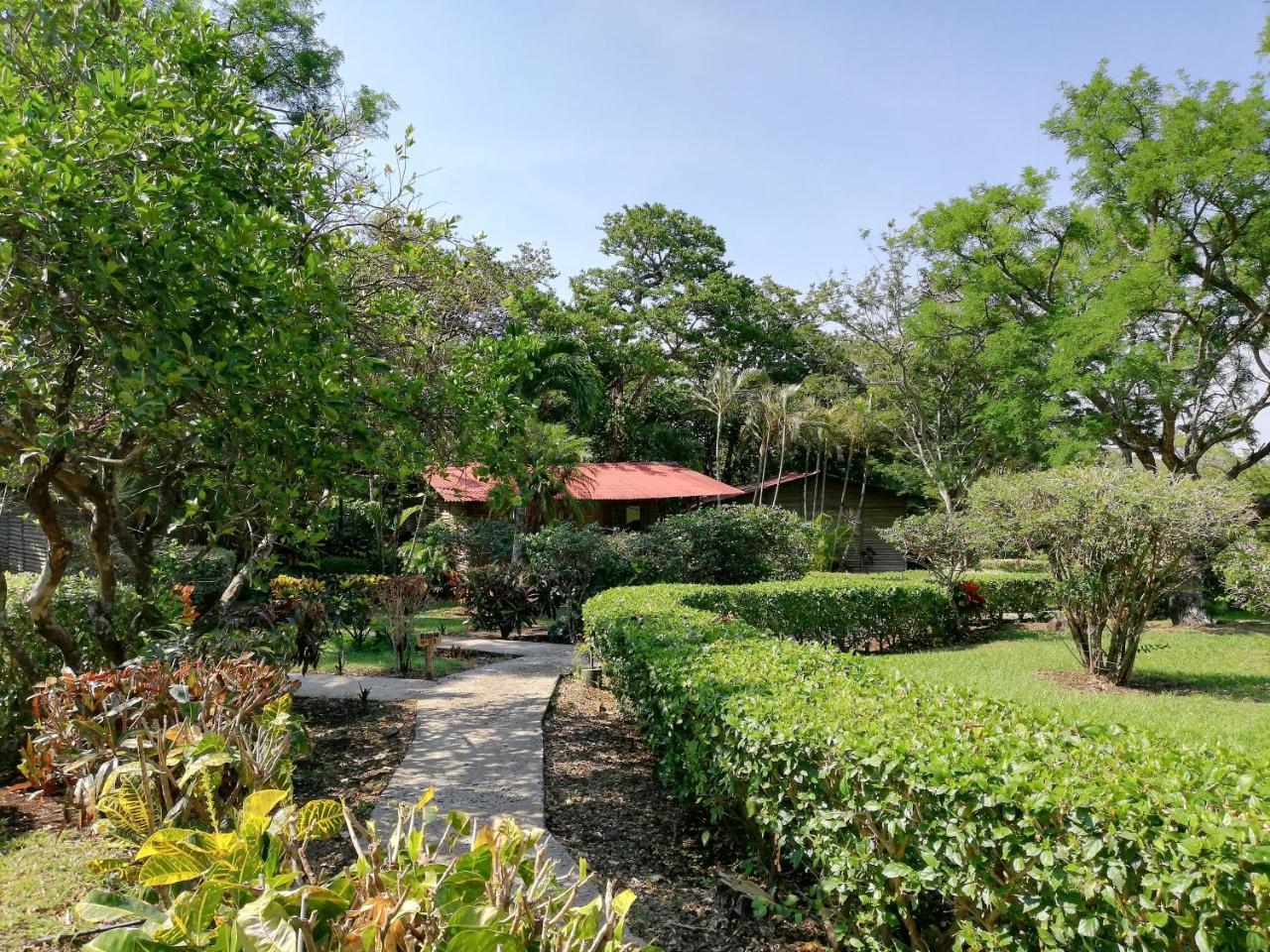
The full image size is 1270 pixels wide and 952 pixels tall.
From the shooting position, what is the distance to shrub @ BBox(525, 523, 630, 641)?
1347 cm

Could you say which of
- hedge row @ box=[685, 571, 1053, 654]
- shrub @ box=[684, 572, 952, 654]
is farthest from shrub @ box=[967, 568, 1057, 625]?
shrub @ box=[684, 572, 952, 654]

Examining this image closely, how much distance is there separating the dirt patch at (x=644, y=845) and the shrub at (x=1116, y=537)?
20.6ft

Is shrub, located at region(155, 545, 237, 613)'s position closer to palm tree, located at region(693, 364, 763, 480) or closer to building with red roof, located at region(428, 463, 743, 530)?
building with red roof, located at region(428, 463, 743, 530)

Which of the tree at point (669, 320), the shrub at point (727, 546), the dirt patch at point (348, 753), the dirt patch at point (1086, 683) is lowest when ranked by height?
the dirt patch at point (348, 753)

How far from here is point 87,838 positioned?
4.19 meters

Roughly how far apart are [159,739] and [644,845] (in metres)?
2.79

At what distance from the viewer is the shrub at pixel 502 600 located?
44.8ft

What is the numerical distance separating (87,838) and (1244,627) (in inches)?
788

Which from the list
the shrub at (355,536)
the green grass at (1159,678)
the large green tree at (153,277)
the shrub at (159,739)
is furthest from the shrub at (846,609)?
the shrub at (355,536)

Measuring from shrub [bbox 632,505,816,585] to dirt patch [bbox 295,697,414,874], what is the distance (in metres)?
6.74

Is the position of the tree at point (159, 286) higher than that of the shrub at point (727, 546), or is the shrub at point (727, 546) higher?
the tree at point (159, 286)

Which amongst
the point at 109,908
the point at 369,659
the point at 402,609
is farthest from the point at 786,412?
the point at 109,908

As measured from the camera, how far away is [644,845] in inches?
191

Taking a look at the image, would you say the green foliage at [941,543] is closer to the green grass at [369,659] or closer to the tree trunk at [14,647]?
the green grass at [369,659]
